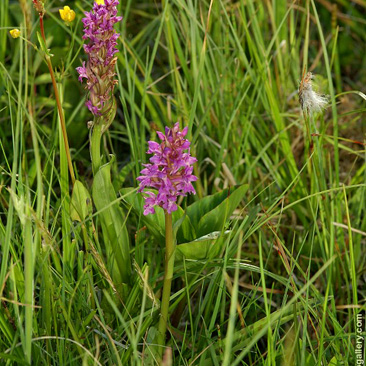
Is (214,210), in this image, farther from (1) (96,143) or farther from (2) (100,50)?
(2) (100,50)

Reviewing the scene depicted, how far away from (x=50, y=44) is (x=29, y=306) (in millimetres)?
1445

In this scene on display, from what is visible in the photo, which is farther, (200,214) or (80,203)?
(200,214)

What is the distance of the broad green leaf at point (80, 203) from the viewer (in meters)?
1.33

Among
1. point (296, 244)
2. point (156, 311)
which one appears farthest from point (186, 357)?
point (296, 244)

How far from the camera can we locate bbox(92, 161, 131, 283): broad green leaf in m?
1.33

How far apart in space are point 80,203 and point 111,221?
3.4 inches

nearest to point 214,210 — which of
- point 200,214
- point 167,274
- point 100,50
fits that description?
point 200,214

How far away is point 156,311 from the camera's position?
1310 millimetres

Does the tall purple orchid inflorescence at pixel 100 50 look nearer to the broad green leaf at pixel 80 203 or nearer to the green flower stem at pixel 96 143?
the green flower stem at pixel 96 143

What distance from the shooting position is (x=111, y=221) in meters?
1.39

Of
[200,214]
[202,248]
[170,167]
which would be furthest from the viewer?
[200,214]

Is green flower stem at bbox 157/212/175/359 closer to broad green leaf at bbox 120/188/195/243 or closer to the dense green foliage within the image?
the dense green foliage

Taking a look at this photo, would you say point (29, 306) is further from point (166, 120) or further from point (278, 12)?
point (278, 12)

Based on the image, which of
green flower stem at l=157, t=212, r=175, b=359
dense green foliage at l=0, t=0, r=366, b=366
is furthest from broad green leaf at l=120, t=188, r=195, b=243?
green flower stem at l=157, t=212, r=175, b=359
